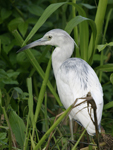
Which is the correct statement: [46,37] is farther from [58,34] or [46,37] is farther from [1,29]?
[1,29]

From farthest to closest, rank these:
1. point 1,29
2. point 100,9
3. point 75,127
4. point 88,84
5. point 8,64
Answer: point 1,29, point 8,64, point 75,127, point 100,9, point 88,84

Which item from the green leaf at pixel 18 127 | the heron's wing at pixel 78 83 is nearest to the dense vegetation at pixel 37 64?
the green leaf at pixel 18 127

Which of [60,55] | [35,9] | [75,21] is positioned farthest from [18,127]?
[35,9]

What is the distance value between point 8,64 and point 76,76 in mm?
712

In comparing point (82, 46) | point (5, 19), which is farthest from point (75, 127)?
point (5, 19)

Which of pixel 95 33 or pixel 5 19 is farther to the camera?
pixel 5 19

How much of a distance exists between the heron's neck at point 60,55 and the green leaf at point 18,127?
473 millimetres

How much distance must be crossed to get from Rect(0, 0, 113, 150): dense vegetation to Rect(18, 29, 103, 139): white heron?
0.09 m

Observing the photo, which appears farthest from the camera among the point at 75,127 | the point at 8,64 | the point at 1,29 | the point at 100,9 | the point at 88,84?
the point at 1,29

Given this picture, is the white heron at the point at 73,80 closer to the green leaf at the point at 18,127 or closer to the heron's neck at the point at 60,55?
the heron's neck at the point at 60,55

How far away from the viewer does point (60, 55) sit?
5.37 ft

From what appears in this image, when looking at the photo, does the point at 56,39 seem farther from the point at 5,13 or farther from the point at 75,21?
the point at 5,13

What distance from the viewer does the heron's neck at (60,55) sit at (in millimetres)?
1622

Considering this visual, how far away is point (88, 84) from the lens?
1392 millimetres
